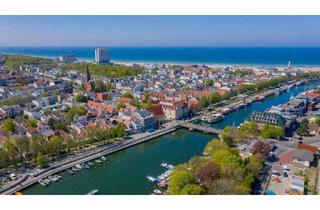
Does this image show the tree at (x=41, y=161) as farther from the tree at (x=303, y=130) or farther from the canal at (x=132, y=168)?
the tree at (x=303, y=130)

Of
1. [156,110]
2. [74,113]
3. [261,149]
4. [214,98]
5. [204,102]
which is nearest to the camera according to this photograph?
[261,149]

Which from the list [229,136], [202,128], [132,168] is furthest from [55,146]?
[202,128]

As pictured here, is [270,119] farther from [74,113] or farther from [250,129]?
[74,113]

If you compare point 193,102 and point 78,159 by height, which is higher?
point 193,102

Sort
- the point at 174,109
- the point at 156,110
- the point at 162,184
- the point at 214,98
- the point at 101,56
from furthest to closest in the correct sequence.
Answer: the point at 101,56, the point at 214,98, the point at 174,109, the point at 156,110, the point at 162,184

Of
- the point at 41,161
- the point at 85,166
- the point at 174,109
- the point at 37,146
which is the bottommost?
the point at 85,166

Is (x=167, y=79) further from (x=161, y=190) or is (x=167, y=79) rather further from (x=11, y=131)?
(x=161, y=190)

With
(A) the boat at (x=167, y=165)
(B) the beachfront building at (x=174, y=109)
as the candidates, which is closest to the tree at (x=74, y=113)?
(B) the beachfront building at (x=174, y=109)

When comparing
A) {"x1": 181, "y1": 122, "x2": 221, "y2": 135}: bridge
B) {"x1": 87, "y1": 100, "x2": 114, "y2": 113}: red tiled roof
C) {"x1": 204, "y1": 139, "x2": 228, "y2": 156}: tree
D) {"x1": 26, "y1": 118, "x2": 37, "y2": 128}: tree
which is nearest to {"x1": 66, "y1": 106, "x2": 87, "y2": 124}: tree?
{"x1": 87, "y1": 100, "x2": 114, "y2": 113}: red tiled roof
